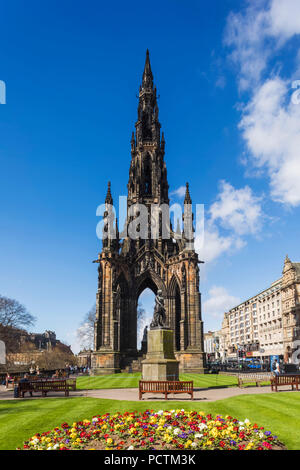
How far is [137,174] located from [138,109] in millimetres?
13516

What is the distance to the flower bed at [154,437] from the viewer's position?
7.78 meters

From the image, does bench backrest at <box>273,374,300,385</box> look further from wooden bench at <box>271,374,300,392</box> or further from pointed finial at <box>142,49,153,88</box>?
pointed finial at <box>142,49,153,88</box>

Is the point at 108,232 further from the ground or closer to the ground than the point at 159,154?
closer to the ground

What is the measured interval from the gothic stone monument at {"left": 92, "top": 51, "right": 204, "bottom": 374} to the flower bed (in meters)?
31.8

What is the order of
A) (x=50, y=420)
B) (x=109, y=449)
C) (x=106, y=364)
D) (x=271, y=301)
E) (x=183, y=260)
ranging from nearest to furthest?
(x=109, y=449) < (x=50, y=420) < (x=106, y=364) < (x=183, y=260) < (x=271, y=301)

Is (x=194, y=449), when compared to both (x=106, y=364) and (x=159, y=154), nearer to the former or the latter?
(x=106, y=364)

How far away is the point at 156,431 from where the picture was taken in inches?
339

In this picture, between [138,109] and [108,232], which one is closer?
[108,232]

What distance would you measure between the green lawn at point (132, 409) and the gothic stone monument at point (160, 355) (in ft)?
16.1

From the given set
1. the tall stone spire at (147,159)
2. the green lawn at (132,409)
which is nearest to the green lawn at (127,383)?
the green lawn at (132,409)

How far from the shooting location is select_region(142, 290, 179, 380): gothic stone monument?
64.5 ft

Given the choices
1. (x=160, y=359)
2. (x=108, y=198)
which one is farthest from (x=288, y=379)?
(x=108, y=198)

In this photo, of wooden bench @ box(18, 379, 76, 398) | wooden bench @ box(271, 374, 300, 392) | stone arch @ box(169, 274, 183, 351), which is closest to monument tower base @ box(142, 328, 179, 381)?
wooden bench @ box(18, 379, 76, 398)
